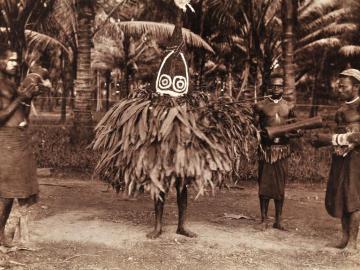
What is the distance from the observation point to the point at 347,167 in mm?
4809

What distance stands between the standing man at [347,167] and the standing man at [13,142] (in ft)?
9.56

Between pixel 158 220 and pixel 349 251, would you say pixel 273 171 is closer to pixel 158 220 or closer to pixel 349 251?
pixel 349 251

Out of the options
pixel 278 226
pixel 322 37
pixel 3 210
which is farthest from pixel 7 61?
pixel 322 37

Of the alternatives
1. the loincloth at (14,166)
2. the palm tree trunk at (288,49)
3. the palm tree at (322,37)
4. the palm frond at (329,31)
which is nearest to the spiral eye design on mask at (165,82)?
the loincloth at (14,166)

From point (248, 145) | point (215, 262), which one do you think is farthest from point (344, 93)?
point (215, 262)

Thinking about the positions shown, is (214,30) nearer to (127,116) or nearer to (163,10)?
(163,10)

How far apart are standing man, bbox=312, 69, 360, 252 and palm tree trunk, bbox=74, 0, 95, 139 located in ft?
19.5

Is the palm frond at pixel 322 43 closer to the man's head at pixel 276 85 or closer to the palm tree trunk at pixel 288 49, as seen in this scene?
the palm tree trunk at pixel 288 49

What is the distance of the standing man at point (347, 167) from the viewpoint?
4734mm

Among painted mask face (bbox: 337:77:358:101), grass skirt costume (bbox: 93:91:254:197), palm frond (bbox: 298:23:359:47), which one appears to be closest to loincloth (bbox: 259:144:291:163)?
grass skirt costume (bbox: 93:91:254:197)

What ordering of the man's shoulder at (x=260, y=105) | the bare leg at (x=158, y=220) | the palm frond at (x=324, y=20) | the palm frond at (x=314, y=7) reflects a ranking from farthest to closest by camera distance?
the palm frond at (x=324, y=20)
the palm frond at (x=314, y=7)
the man's shoulder at (x=260, y=105)
the bare leg at (x=158, y=220)

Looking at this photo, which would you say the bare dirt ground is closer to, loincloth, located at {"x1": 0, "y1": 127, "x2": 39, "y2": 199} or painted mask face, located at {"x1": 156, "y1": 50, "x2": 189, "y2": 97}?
loincloth, located at {"x1": 0, "y1": 127, "x2": 39, "y2": 199}

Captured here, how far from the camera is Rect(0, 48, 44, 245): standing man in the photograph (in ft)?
14.5

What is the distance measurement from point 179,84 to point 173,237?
1.59 meters
